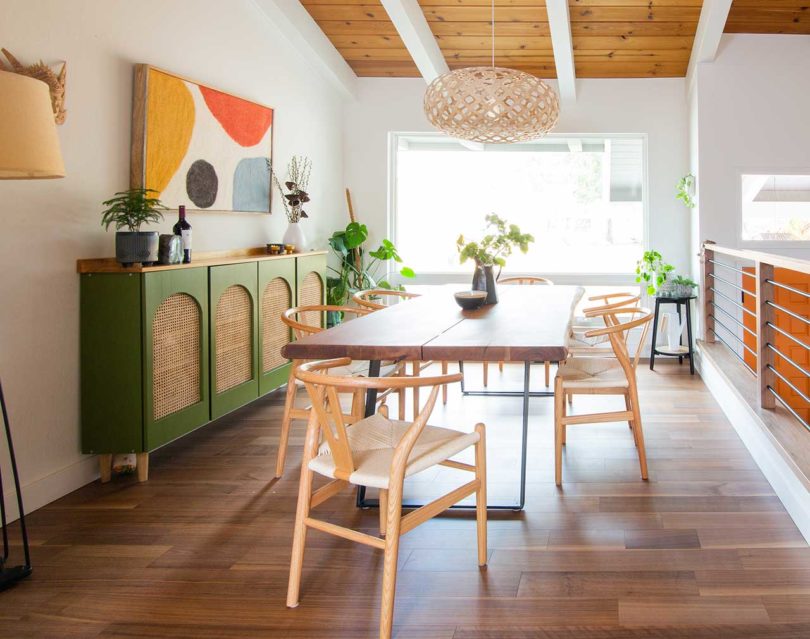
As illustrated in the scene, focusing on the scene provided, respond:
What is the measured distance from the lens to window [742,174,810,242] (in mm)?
6352

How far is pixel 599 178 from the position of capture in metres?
7.25

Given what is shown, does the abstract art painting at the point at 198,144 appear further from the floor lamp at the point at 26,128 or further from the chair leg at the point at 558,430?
the chair leg at the point at 558,430

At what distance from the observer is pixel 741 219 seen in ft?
20.9

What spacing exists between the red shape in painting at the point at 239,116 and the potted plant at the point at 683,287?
338cm

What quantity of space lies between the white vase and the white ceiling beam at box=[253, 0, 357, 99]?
1387 millimetres

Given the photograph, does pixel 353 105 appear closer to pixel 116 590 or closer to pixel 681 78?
pixel 681 78

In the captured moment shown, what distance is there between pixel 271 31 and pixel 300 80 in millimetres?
602

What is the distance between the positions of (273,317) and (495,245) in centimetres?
161

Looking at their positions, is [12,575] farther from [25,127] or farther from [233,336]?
[233,336]

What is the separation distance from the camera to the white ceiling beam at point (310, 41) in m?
5.40

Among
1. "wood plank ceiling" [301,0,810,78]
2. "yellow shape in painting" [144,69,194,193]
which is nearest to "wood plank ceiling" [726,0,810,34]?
"wood plank ceiling" [301,0,810,78]

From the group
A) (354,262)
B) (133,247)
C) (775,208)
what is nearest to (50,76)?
(133,247)

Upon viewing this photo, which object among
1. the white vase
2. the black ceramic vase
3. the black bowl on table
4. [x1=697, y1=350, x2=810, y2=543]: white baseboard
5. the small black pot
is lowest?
[x1=697, y1=350, x2=810, y2=543]: white baseboard

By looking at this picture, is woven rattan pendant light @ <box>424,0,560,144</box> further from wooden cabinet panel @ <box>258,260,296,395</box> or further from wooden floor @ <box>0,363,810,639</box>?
wooden floor @ <box>0,363,810,639</box>
